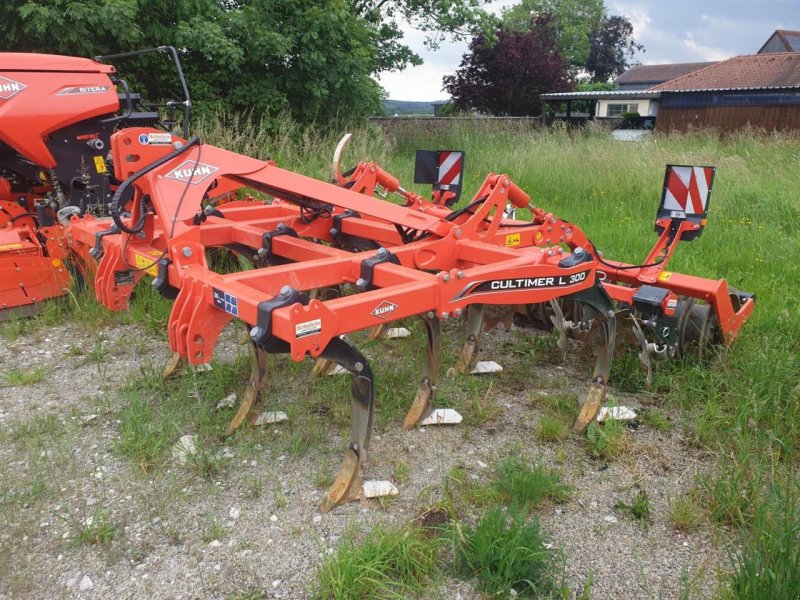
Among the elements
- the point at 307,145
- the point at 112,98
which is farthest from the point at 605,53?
the point at 112,98

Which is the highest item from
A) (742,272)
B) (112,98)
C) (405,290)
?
(112,98)

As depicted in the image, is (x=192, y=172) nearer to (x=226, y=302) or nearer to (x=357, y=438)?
(x=226, y=302)

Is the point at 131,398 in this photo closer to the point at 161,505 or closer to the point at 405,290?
the point at 161,505

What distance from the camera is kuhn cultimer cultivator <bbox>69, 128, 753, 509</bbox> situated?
8.78ft

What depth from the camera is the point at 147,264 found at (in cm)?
323

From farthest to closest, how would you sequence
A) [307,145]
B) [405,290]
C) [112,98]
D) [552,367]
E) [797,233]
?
[307,145]
[797,233]
[112,98]
[552,367]
[405,290]

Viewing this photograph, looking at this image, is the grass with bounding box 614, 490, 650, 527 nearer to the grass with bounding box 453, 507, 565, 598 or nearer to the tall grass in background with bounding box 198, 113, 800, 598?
the tall grass in background with bounding box 198, 113, 800, 598

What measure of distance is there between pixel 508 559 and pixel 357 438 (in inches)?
32.0

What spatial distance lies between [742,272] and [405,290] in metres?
4.08

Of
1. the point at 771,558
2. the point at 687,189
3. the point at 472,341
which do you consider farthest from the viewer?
the point at 472,341

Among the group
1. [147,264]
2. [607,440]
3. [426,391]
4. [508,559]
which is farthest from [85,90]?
[508,559]

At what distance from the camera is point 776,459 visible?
3.06m

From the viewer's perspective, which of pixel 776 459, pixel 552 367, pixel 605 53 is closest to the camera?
pixel 776 459

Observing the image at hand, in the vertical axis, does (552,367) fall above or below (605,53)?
below
